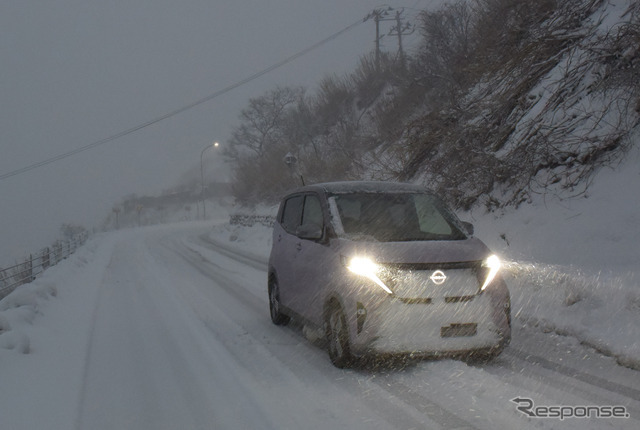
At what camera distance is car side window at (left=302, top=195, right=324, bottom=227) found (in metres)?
6.64

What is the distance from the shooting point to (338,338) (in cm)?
541

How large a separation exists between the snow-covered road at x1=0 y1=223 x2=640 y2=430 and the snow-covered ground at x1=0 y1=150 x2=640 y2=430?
0.02m

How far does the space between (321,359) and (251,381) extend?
1.00 meters

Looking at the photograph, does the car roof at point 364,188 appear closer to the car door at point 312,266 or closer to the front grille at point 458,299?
the car door at point 312,266

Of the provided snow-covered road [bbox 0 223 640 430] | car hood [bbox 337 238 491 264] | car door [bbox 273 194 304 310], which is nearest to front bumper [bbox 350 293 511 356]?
snow-covered road [bbox 0 223 640 430]

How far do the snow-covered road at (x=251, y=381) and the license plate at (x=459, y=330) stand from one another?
1.15 ft

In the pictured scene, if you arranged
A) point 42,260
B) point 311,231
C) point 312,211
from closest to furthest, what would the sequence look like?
1. point 311,231
2. point 312,211
3. point 42,260

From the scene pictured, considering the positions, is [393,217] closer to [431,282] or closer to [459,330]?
[431,282]

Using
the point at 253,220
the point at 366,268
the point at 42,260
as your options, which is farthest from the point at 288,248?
the point at 253,220

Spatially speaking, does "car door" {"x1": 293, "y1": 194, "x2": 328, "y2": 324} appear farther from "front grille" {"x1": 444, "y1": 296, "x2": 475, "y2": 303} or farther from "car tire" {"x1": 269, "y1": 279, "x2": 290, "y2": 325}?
"front grille" {"x1": 444, "y1": 296, "x2": 475, "y2": 303}

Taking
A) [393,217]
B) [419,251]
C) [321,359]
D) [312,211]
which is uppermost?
[312,211]

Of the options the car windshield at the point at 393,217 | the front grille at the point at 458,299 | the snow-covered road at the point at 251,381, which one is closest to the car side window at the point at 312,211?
the car windshield at the point at 393,217

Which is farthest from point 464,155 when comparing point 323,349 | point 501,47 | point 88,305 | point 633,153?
point 88,305

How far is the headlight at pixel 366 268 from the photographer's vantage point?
196 inches
